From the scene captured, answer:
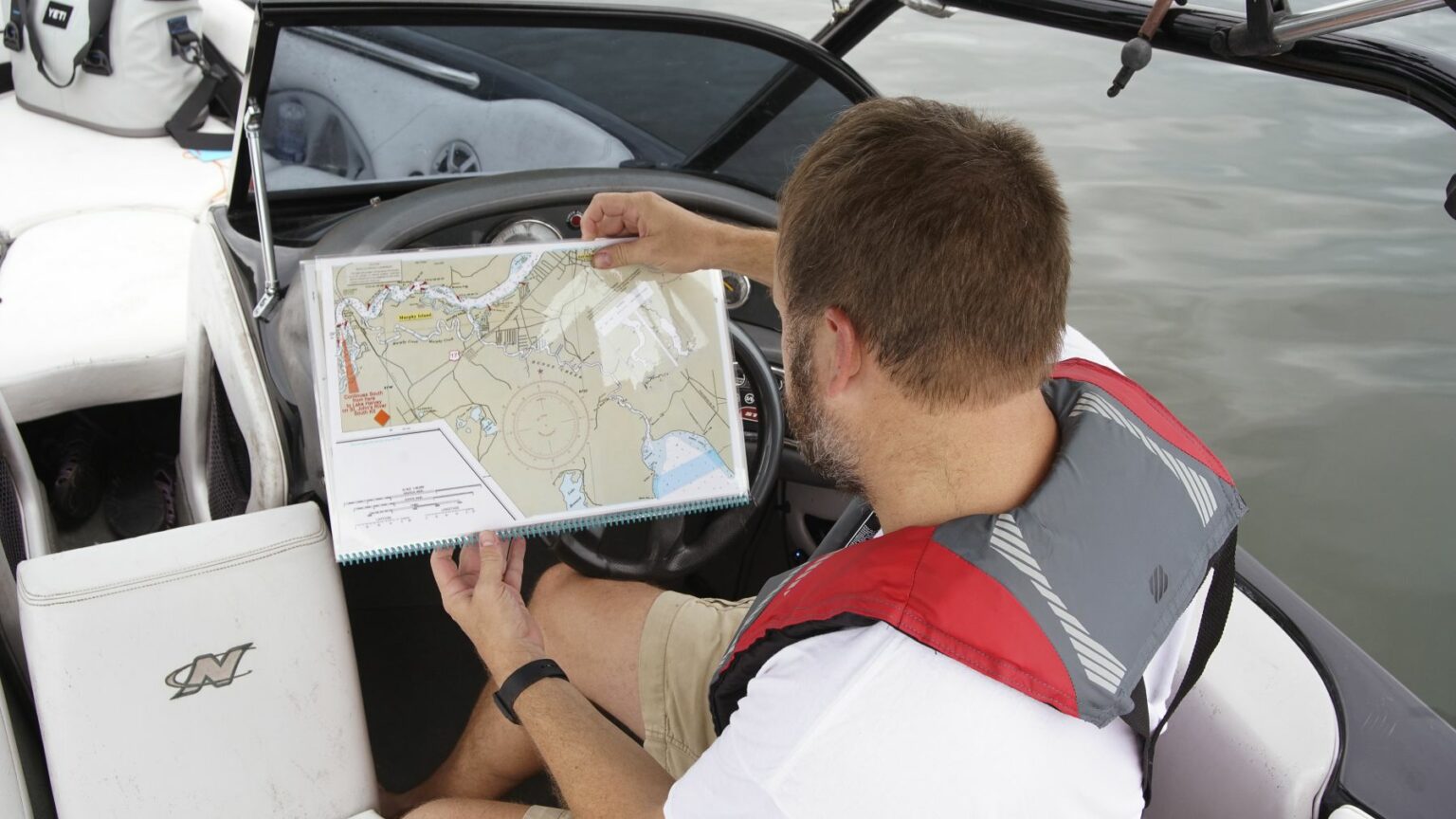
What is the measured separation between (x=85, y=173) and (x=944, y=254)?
381 cm

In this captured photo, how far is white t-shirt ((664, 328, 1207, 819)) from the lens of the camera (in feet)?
3.04

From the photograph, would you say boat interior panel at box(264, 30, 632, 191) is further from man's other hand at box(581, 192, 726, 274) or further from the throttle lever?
the throttle lever

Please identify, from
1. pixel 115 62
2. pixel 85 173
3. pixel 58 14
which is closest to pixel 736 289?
pixel 85 173

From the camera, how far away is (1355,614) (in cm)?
304

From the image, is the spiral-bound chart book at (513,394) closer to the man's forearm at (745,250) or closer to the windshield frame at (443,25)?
the man's forearm at (745,250)

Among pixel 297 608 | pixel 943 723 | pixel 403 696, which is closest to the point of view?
pixel 943 723

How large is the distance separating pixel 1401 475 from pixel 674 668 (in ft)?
9.46

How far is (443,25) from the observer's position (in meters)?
1.97

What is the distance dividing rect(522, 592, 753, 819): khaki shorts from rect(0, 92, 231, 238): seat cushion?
8.17 feet

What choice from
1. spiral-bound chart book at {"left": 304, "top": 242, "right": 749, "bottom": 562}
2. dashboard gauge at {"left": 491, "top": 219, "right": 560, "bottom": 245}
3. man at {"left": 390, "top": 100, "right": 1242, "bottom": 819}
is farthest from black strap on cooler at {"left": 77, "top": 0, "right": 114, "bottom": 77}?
man at {"left": 390, "top": 100, "right": 1242, "bottom": 819}

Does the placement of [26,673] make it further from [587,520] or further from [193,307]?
[587,520]

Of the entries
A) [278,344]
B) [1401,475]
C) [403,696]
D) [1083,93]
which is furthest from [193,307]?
[1083,93]

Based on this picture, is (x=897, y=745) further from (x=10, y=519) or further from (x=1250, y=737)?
(x=10, y=519)

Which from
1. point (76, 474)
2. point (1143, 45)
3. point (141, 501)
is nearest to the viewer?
point (1143, 45)
